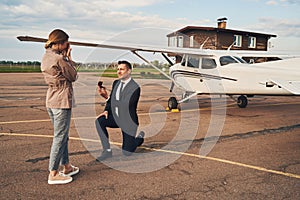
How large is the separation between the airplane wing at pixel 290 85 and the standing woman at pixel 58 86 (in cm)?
608

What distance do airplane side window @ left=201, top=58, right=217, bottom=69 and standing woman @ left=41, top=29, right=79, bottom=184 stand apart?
7.08 metres

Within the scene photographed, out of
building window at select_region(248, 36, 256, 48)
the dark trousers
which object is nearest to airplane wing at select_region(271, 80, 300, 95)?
the dark trousers

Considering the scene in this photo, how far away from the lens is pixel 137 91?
5141 millimetres

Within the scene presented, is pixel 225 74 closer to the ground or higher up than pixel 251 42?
closer to the ground

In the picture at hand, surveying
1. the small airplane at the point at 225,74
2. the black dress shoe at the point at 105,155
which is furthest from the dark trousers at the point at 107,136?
the small airplane at the point at 225,74

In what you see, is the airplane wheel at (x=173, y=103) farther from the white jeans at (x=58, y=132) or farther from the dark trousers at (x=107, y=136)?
the white jeans at (x=58, y=132)

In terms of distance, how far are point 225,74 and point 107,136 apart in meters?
5.82

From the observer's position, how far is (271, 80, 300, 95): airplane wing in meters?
7.53

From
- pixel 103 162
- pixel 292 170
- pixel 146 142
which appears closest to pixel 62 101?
pixel 103 162

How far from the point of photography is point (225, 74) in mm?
9555

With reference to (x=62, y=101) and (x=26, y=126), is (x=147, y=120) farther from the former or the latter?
(x=62, y=101)

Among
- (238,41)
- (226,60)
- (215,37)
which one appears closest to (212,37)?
(215,37)

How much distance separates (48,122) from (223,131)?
4.71m

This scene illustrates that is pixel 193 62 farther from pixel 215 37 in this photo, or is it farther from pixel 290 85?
pixel 215 37
